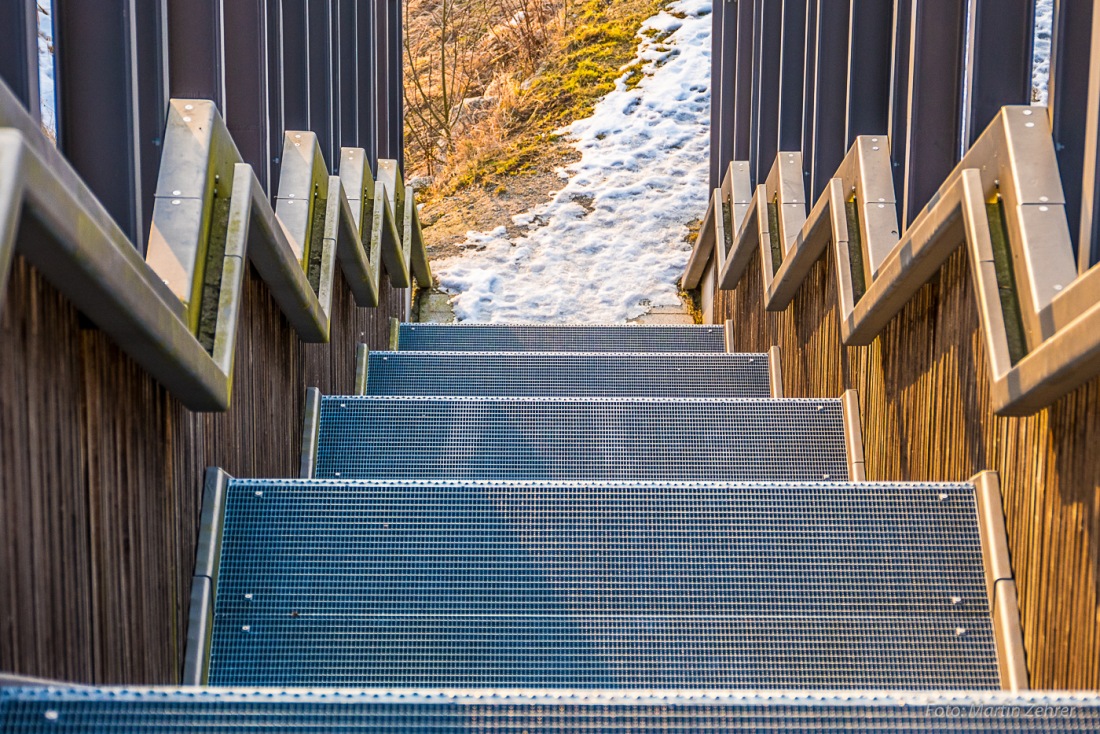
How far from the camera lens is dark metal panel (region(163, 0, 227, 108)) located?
4.22m

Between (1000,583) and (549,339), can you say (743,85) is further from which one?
(1000,583)

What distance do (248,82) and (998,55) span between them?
8.98 ft

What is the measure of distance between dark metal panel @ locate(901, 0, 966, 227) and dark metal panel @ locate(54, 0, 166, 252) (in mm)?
2720

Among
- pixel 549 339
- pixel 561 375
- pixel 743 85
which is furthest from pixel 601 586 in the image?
pixel 743 85

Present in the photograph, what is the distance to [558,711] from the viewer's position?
7.89ft

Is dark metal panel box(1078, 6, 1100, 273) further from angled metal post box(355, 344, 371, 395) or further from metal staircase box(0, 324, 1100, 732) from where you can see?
angled metal post box(355, 344, 371, 395)

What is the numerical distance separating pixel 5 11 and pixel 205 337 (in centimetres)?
104

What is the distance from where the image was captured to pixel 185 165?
3764 mm

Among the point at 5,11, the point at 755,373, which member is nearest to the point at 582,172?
the point at 755,373

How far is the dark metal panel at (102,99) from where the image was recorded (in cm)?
350

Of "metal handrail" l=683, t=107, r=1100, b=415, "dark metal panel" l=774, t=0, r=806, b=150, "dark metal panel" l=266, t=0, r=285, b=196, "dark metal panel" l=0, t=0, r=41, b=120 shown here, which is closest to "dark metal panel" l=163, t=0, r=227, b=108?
"dark metal panel" l=266, t=0, r=285, b=196

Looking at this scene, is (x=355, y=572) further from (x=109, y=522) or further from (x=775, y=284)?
(x=775, y=284)

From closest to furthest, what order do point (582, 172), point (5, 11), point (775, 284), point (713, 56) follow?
point (5, 11)
point (775, 284)
point (713, 56)
point (582, 172)

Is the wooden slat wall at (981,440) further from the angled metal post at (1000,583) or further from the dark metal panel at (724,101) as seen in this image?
the dark metal panel at (724,101)
